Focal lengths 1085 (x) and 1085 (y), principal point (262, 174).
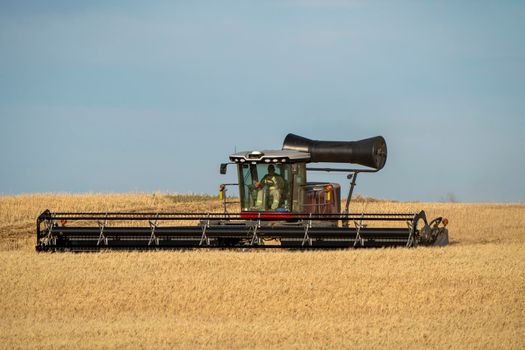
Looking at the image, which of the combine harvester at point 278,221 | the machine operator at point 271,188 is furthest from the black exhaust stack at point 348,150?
the machine operator at point 271,188

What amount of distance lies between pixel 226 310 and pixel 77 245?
7.43 m

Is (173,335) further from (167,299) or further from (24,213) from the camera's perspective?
(24,213)

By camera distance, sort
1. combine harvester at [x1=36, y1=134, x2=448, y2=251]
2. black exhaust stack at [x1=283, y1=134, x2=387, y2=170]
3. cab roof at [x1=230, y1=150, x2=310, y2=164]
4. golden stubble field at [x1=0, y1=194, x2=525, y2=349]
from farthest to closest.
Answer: black exhaust stack at [x1=283, y1=134, x2=387, y2=170], cab roof at [x1=230, y1=150, x2=310, y2=164], combine harvester at [x1=36, y1=134, x2=448, y2=251], golden stubble field at [x1=0, y1=194, x2=525, y2=349]

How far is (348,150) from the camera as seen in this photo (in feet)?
81.8

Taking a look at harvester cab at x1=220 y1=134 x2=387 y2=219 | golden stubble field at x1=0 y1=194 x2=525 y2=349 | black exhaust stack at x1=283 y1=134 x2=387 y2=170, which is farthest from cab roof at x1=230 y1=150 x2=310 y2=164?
golden stubble field at x1=0 y1=194 x2=525 y2=349

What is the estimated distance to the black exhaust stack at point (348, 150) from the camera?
2480cm

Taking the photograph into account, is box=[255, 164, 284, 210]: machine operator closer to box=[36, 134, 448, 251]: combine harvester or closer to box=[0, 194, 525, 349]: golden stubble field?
box=[36, 134, 448, 251]: combine harvester

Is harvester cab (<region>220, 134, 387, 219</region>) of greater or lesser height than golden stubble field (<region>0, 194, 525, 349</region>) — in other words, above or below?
above

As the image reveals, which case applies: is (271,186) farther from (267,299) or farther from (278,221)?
(267,299)

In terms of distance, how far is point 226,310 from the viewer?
15586 millimetres

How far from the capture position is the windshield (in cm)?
2311

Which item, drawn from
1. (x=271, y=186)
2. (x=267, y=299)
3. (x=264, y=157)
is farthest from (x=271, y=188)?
(x=267, y=299)

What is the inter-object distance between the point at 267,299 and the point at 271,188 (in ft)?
23.4

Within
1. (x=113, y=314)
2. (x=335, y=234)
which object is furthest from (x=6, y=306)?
(x=335, y=234)
